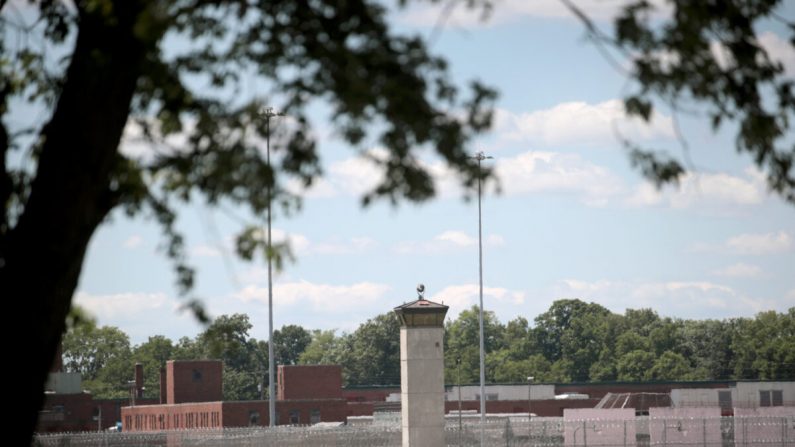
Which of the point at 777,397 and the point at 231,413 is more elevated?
the point at 231,413

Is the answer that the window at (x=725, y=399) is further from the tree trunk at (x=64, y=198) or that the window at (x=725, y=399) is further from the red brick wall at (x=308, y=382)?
the tree trunk at (x=64, y=198)

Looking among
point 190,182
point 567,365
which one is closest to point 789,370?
point 567,365

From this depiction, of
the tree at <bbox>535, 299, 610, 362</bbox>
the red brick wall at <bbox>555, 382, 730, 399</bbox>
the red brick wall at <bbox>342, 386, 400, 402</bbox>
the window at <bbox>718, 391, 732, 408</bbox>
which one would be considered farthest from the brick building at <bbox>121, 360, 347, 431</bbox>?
the tree at <bbox>535, 299, 610, 362</bbox>

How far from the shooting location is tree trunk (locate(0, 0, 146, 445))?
30.7 ft

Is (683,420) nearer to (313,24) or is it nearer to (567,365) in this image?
(313,24)

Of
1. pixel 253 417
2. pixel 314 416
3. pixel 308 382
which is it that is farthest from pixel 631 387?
pixel 253 417

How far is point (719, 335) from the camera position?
15862 centimetres

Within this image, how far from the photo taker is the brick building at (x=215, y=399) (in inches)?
3290

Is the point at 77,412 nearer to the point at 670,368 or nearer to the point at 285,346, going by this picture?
the point at 670,368

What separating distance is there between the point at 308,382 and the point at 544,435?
40256 mm

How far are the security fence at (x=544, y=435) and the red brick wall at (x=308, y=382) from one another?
3422 centimetres

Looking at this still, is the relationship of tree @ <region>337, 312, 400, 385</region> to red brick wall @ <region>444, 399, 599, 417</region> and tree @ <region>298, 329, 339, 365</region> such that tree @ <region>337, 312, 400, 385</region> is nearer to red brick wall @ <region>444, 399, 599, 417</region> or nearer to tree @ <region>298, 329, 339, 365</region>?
tree @ <region>298, 329, 339, 365</region>

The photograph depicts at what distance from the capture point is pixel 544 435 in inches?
2133

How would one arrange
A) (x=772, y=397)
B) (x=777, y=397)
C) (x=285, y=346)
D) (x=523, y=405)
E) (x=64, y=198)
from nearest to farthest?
(x=64, y=198), (x=523, y=405), (x=772, y=397), (x=777, y=397), (x=285, y=346)
